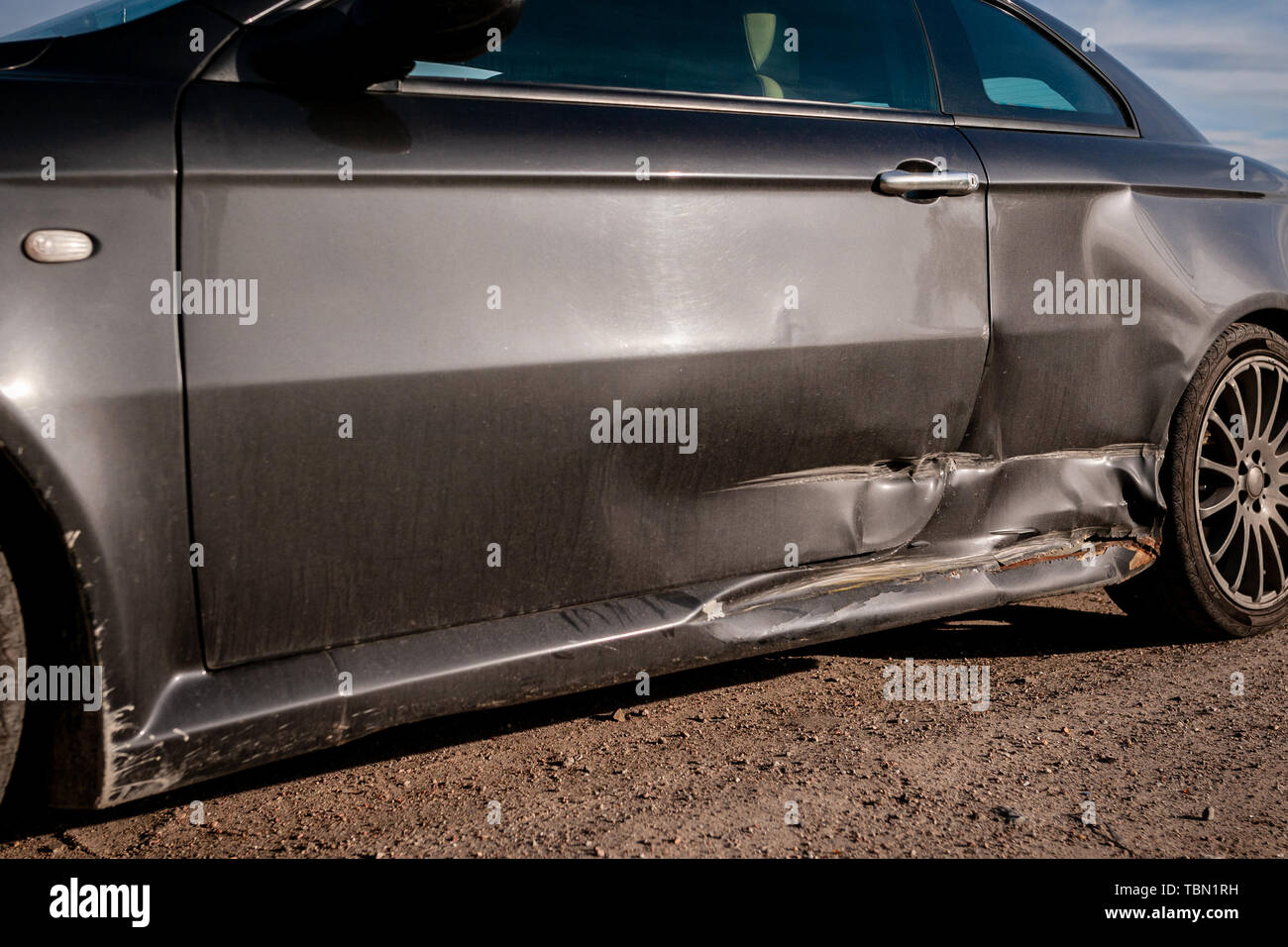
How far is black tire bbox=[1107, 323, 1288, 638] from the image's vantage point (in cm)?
311

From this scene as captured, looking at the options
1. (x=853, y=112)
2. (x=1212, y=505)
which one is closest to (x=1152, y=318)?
(x=1212, y=505)

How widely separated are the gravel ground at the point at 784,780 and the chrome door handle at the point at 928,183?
1191 mm

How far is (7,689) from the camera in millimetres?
1681

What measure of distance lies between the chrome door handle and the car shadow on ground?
3.95ft

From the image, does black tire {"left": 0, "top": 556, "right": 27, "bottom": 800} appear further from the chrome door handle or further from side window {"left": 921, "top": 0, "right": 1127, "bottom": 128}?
side window {"left": 921, "top": 0, "right": 1127, "bottom": 128}

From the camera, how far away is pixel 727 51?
250cm

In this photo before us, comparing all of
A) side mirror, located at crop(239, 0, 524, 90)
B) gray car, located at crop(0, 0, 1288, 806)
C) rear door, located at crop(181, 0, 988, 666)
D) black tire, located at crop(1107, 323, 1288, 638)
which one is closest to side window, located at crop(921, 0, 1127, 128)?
gray car, located at crop(0, 0, 1288, 806)

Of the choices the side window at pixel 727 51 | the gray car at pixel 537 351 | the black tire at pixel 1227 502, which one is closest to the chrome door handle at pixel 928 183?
the gray car at pixel 537 351

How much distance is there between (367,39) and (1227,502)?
2.56m

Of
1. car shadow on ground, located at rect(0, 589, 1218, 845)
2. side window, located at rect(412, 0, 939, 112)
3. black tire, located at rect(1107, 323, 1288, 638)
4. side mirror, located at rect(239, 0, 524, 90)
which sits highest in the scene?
side window, located at rect(412, 0, 939, 112)

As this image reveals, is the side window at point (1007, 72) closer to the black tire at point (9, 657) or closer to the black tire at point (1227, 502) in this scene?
the black tire at point (1227, 502)

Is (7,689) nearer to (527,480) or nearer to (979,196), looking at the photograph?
(527,480)

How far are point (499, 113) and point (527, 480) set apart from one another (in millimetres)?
645
